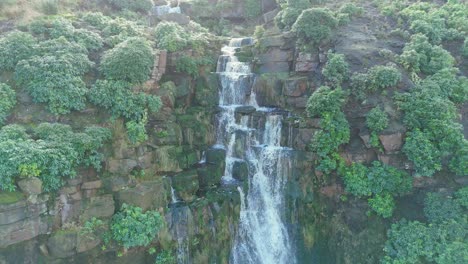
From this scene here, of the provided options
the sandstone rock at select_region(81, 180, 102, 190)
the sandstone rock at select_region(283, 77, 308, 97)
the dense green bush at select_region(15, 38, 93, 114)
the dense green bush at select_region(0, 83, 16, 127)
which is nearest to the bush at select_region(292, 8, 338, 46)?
the sandstone rock at select_region(283, 77, 308, 97)

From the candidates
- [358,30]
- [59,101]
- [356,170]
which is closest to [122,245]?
[59,101]

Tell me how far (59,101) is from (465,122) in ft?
52.5

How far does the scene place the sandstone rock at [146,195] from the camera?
39.1 feet

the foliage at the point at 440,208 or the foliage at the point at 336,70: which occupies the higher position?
the foliage at the point at 336,70

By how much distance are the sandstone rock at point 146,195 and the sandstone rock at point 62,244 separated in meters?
1.81

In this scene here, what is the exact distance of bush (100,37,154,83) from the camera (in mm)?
13695

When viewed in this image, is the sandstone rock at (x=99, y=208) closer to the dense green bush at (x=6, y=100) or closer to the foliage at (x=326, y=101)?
the dense green bush at (x=6, y=100)

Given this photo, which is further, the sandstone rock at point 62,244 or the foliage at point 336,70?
the foliage at point 336,70

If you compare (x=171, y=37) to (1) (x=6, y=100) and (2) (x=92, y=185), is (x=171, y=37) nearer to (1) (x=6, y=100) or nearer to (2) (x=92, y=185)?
(1) (x=6, y=100)

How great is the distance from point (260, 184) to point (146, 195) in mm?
5059

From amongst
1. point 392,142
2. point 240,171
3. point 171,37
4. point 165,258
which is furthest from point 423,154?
point 171,37

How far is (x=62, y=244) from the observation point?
1062 cm

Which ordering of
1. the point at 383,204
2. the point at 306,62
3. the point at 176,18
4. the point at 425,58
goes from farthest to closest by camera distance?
the point at 176,18, the point at 306,62, the point at 425,58, the point at 383,204

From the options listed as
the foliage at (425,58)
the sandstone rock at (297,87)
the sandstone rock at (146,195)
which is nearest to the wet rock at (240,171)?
the sandstone rock at (146,195)
